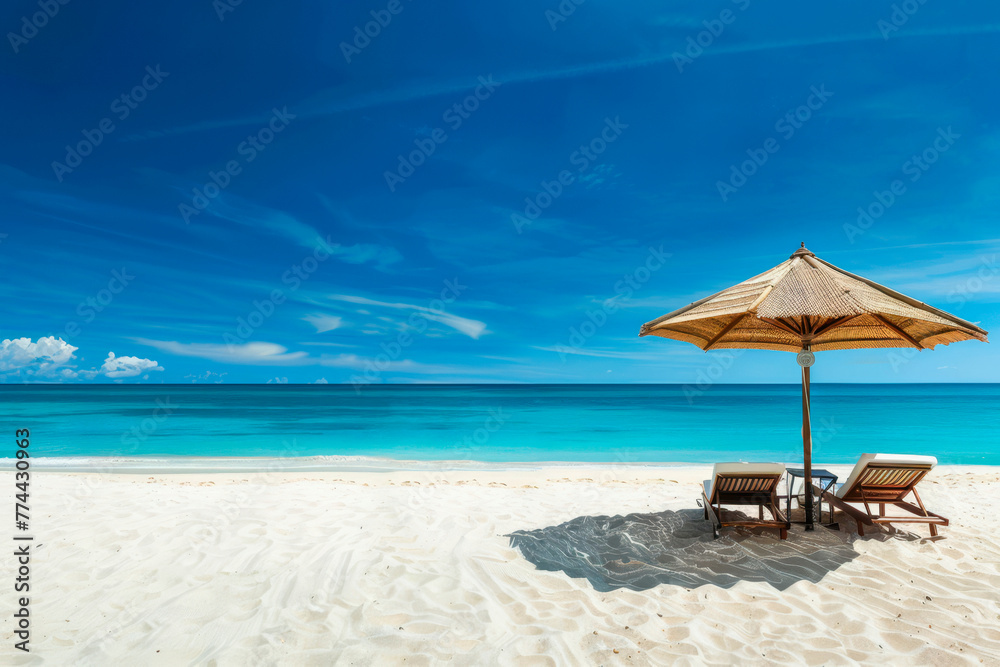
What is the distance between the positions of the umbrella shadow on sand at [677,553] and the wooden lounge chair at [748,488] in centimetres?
20

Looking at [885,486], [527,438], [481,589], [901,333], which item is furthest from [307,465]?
[901,333]

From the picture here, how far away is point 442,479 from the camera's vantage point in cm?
988

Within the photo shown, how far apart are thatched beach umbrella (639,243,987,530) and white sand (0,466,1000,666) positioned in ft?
4.02

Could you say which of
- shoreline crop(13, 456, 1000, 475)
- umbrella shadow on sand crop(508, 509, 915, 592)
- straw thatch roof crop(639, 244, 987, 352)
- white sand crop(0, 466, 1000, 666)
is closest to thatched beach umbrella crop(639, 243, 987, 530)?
straw thatch roof crop(639, 244, 987, 352)

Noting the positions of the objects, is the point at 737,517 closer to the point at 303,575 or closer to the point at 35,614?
the point at 303,575

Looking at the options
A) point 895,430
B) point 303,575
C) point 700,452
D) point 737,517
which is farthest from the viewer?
point 895,430

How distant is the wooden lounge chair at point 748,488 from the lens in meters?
4.50

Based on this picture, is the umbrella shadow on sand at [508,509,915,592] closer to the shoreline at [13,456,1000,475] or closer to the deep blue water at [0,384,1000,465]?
the shoreline at [13,456,1000,475]

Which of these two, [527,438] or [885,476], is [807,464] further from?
[527,438]

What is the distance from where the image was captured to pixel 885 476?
4.80 metres

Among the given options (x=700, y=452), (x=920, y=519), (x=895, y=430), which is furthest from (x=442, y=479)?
(x=895, y=430)

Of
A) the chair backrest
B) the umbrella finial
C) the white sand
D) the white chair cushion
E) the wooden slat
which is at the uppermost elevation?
the umbrella finial

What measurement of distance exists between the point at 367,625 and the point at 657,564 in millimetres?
2429

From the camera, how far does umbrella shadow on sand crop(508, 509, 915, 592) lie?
3883 millimetres
